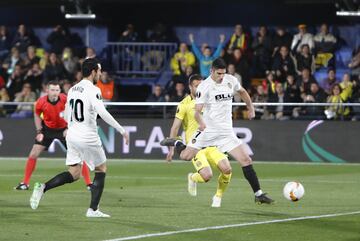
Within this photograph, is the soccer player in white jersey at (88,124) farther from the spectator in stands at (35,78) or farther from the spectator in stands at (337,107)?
the spectator in stands at (35,78)

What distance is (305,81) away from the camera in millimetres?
25500

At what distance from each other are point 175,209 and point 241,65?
1314 cm

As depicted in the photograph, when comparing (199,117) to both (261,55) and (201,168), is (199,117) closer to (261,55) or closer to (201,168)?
(201,168)

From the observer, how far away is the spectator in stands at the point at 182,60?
2739 cm

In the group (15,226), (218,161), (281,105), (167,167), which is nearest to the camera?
(15,226)

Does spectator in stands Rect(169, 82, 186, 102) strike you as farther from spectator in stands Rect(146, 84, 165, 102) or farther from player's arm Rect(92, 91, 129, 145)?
player's arm Rect(92, 91, 129, 145)

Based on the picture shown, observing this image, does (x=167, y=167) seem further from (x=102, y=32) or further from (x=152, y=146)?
(x=102, y=32)

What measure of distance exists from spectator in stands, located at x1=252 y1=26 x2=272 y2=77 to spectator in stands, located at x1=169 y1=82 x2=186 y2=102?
2.60 metres

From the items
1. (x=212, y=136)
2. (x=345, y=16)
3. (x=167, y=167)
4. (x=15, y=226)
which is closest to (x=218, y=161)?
(x=212, y=136)

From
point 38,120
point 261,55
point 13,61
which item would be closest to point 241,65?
point 261,55

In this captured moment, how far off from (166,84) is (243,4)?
4.54 meters

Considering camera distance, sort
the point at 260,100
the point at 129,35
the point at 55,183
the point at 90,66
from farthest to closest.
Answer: the point at 129,35 → the point at 260,100 → the point at 55,183 → the point at 90,66

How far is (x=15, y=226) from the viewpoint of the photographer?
12.1m

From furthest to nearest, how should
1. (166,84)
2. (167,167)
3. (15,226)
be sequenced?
(166,84) → (167,167) → (15,226)
